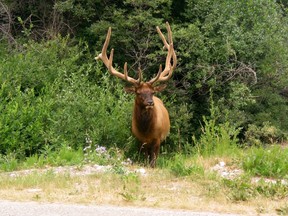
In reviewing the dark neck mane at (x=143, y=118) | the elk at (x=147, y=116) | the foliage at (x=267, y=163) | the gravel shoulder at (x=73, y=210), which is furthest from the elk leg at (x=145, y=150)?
the gravel shoulder at (x=73, y=210)

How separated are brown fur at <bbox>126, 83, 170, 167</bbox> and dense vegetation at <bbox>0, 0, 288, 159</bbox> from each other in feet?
1.30

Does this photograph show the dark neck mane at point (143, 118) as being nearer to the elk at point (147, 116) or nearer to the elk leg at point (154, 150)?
the elk at point (147, 116)

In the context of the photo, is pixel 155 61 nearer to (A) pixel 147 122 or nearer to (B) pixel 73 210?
(A) pixel 147 122

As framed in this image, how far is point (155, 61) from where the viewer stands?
1666 cm

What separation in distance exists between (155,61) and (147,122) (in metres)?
4.22

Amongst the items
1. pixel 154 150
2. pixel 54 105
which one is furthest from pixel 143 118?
pixel 54 105

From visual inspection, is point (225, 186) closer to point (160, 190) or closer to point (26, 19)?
point (160, 190)

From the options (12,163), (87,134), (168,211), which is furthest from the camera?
(87,134)

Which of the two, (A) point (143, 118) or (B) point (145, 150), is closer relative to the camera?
(A) point (143, 118)

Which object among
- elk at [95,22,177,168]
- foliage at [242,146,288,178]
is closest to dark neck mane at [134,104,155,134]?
elk at [95,22,177,168]

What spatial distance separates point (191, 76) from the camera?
55.0ft

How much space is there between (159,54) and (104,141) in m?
4.50

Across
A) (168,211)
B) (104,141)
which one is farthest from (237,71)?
(168,211)

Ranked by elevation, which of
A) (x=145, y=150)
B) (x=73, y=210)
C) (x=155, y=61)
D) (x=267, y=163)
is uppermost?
(x=155, y=61)
